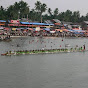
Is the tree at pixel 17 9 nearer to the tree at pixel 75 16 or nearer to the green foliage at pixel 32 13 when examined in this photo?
the green foliage at pixel 32 13

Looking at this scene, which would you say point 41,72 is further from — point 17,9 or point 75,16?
point 75,16

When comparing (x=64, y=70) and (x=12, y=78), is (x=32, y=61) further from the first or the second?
(x=12, y=78)

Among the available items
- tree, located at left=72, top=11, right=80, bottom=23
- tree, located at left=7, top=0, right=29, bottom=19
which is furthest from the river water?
tree, located at left=72, top=11, right=80, bottom=23

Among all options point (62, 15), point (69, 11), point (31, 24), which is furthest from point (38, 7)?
point (69, 11)

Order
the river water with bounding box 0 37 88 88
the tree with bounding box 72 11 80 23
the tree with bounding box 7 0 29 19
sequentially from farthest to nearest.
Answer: the tree with bounding box 72 11 80 23, the tree with bounding box 7 0 29 19, the river water with bounding box 0 37 88 88

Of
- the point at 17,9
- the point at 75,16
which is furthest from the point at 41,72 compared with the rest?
the point at 75,16

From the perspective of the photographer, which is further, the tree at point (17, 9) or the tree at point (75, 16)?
the tree at point (75, 16)

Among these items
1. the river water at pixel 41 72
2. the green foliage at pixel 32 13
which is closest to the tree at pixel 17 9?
the green foliage at pixel 32 13

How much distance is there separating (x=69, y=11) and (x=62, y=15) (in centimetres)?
1483

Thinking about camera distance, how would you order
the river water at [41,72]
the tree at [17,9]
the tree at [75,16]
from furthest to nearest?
the tree at [75,16]
the tree at [17,9]
the river water at [41,72]

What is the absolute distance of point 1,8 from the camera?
118 metres

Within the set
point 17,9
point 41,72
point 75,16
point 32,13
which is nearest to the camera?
point 41,72

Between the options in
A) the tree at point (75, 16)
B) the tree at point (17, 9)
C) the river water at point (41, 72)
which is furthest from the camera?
the tree at point (75, 16)

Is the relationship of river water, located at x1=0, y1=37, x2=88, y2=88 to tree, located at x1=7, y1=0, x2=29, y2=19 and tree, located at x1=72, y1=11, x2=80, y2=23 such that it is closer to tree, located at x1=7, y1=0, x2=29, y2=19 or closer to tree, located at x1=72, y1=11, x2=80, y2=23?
tree, located at x1=7, y1=0, x2=29, y2=19
